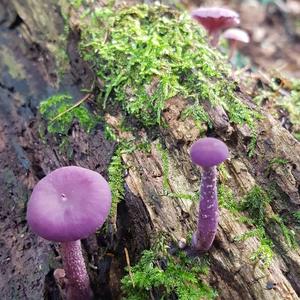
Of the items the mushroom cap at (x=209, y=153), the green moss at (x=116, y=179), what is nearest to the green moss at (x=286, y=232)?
the mushroom cap at (x=209, y=153)

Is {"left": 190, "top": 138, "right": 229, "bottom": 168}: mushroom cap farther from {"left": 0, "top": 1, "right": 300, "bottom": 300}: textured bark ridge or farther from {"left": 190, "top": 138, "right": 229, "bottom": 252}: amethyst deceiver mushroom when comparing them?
{"left": 0, "top": 1, "right": 300, "bottom": 300}: textured bark ridge

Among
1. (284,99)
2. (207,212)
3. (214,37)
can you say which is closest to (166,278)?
(207,212)

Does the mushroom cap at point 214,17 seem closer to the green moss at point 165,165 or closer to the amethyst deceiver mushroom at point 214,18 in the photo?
the amethyst deceiver mushroom at point 214,18

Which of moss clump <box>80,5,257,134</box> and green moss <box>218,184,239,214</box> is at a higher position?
moss clump <box>80,5,257,134</box>

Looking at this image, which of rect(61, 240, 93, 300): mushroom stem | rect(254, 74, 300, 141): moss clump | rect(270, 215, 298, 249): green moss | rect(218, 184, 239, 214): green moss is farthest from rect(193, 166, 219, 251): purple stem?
rect(254, 74, 300, 141): moss clump

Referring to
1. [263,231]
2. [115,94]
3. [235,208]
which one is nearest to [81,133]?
[115,94]

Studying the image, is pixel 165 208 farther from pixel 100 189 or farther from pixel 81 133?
pixel 81 133

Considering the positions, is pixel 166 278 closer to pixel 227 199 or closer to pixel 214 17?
pixel 227 199
